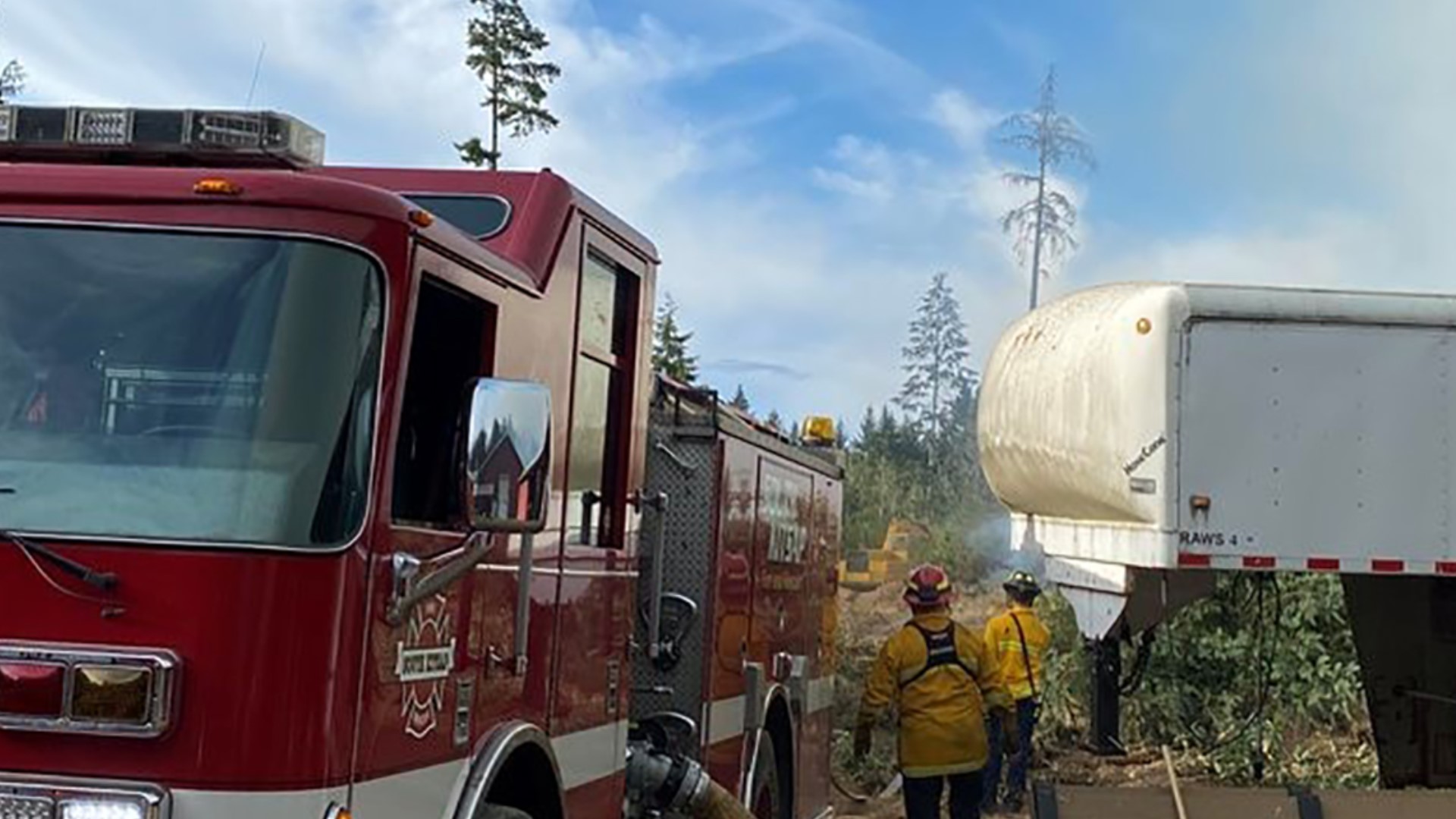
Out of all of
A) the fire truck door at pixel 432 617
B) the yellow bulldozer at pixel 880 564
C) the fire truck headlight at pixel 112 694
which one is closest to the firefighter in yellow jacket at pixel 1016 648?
the fire truck door at pixel 432 617

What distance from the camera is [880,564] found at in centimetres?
2577

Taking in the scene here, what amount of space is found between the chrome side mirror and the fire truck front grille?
3.57 feet

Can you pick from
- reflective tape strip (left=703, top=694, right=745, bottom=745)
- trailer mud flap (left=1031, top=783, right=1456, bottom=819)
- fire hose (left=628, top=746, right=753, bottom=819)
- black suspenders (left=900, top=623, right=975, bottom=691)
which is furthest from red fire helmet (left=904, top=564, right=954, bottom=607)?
fire hose (left=628, top=746, right=753, bottom=819)

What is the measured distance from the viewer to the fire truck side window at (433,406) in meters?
3.85

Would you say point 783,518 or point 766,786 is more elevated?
point 783,518

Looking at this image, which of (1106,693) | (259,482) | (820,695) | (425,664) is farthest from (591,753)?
(1106,693)

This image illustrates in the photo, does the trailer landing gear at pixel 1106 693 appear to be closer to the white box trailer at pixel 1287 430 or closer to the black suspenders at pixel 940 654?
the black suspenders at pixel 940 654

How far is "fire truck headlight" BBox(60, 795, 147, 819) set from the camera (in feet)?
10.4

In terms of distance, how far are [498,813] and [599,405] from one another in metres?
1.52

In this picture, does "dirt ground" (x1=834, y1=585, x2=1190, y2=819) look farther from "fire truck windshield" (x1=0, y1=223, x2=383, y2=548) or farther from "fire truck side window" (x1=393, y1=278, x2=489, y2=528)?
"fire truck windshield" (x1=0, y1=223, x2=383, y2=548)

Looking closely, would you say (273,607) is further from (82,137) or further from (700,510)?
(700,510)

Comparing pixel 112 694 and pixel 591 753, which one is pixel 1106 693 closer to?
pixel 591 753

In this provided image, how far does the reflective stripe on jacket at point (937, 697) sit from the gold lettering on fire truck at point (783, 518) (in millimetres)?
755

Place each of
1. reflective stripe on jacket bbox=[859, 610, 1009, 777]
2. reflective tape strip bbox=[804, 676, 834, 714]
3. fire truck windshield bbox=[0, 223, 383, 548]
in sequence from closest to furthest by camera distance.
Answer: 1. fire truck windshield bbox=[0, 223, 383, 548]
2. reflective stripe on jacket bbox=[859, 610, 1009, 777]
3. reflective tape strip bbox=[804, 676, 834, 714]
